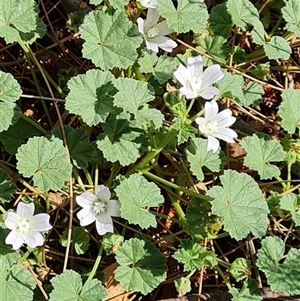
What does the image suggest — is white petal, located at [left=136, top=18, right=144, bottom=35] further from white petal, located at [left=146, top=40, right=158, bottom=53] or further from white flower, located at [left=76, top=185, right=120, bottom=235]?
white flower, located at [left=76, top=185, right=120, bottom=235]

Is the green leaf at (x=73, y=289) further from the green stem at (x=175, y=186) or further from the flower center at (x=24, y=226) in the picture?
the green stem at (x=175, y=186)

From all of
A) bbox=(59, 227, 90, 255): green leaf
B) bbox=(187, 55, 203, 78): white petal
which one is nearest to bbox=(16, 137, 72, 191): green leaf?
bbox=(59, 227, 90, 255): green leaf

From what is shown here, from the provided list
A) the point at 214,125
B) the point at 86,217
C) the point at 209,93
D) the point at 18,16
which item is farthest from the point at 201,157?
the point at 18,16

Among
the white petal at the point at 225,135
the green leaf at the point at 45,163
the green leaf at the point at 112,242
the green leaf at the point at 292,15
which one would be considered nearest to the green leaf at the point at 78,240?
the green leaf at the point at 112,242

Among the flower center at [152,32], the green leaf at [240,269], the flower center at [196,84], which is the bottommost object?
the green leaf at [240,269]

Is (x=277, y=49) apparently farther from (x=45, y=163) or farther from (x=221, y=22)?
(x=45, y=163)

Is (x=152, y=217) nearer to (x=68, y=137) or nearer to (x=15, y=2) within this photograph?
(x=68, y=137)

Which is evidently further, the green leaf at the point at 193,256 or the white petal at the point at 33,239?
the green leaf at the point at 193,256
